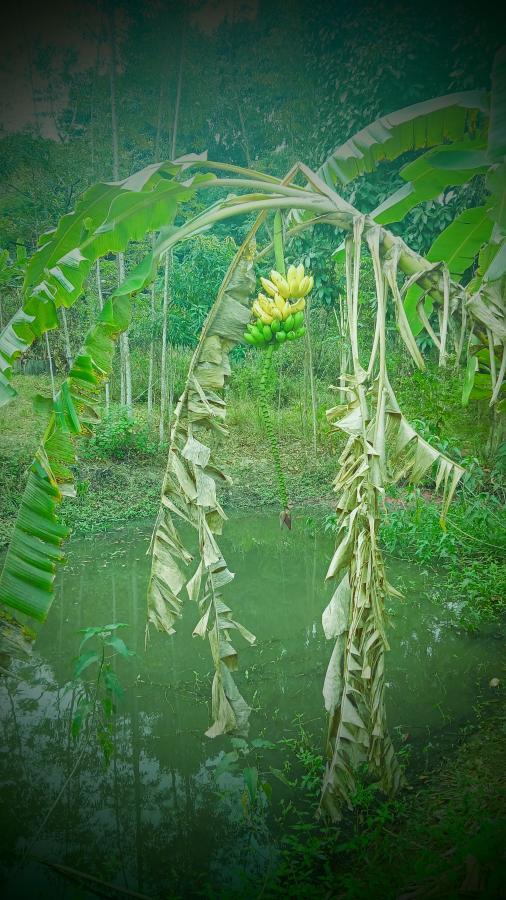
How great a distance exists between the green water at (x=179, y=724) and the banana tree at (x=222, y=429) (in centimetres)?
35

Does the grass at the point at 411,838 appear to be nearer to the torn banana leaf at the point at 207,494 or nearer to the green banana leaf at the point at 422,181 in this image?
the torn banana leaf at the point at 207,494

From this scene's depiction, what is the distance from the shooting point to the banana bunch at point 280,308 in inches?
62.5

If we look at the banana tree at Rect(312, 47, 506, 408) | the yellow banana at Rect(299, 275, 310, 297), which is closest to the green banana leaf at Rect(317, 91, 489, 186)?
the banana tree at Rect(312, 47, 506, 408)

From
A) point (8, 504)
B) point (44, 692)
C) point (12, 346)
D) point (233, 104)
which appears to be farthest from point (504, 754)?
point (233, 104)

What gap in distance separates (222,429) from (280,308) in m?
0.39

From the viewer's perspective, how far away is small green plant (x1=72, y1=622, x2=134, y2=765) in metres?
1.66

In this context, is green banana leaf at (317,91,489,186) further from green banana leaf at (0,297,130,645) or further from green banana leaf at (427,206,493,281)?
green banana leaf at (0,297,130,645)

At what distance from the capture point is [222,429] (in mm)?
1526

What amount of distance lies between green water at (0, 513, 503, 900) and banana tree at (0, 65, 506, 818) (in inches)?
13.7

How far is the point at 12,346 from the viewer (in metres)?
1.51

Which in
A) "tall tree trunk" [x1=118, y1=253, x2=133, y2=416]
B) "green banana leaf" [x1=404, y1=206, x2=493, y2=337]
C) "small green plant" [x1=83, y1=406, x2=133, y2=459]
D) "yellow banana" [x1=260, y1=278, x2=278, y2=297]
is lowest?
"yellow banana" [x1=260, y1=278, x2=278, y2=297]

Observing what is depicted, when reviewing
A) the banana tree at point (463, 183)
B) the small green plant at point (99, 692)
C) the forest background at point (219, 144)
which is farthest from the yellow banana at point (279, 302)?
the forest background at point (219, 144)

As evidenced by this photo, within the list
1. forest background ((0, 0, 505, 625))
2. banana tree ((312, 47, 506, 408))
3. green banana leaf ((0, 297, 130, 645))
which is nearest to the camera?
banana tree ((312, 47, 506, 408))

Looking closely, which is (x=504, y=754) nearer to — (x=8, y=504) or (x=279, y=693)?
(x=279, y=693)
